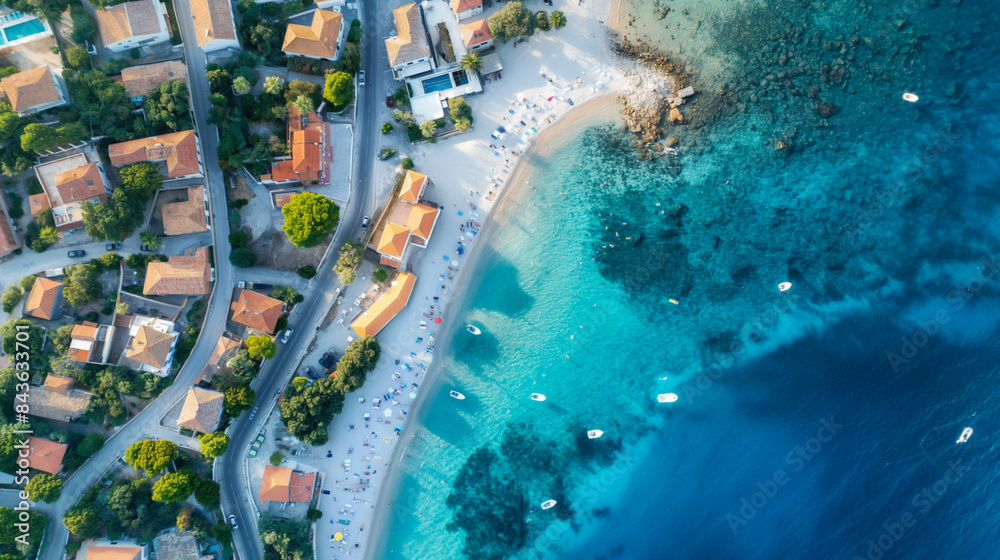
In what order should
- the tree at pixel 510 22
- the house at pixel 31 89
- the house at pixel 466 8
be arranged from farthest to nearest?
the house at pixel 466 8, the tree at pixel 510 22, the house at pixel 31 89

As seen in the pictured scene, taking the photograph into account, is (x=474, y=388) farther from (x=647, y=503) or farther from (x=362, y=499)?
(x=647, y=503)

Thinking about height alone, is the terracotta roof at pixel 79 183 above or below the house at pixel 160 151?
below

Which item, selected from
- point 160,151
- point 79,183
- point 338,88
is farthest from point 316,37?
point 79,183

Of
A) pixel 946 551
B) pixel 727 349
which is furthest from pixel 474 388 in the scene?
pixel 946 551

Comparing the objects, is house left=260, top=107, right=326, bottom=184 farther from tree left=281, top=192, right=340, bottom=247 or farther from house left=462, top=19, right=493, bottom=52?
house left=462, top=19, right=493, bottom=52

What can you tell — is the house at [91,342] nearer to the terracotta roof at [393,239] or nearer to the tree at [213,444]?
the tree at [213,444]

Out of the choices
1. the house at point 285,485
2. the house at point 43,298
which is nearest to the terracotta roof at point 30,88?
the house at point 43,298
